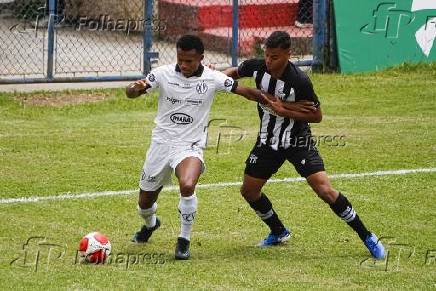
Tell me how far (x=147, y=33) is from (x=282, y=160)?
8371 millimetres

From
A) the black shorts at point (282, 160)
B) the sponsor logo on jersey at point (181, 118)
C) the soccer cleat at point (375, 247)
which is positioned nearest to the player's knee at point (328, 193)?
the black shorts at point (282, 160)

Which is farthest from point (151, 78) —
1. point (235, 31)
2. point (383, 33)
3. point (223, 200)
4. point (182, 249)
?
point (383, 33)

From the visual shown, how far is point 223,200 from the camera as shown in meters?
12.1

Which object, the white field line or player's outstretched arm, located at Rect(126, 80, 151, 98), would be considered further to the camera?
the white field line

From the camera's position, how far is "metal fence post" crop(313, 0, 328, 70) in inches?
749

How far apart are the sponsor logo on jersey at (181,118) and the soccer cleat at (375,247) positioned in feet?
5.94

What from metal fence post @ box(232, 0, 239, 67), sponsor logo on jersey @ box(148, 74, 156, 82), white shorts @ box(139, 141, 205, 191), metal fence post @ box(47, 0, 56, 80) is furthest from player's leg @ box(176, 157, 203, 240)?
metal fence post @ box(232, 0, 239, 67)

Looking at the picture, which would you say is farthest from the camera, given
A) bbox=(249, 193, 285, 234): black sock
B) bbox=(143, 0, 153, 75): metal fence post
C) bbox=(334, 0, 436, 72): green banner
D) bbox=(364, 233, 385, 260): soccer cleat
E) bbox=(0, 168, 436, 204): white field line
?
bbox=(334, 0, 436, 72): green banner

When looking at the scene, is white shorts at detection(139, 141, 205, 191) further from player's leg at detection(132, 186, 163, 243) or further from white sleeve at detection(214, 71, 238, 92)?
white sleeve at detection(214, 71, 238, 92)

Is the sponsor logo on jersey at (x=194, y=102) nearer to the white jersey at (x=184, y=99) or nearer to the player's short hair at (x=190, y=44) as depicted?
the white jersey at (x=184, y=99)

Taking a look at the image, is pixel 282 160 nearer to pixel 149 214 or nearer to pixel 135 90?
pixel 149 214

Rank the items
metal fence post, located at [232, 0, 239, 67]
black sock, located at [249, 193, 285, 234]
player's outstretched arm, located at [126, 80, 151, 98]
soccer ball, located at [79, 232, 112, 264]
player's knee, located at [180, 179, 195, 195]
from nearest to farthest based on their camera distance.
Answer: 1. soccer ball, located at [79, 232, 112, 264]
2. player's knee, located at [180, 179, 195, 195]
3. player's outstretched arm, located at [126, 80, 151, 98]
4. black sock, located at [249, 193, 285, 234]
5. metal fence post, located at [232, 0, 239, 67]

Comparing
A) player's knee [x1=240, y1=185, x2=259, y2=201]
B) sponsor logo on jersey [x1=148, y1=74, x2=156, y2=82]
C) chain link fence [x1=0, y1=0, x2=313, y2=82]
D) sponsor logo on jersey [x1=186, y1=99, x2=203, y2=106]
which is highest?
sponsor logo on jersey [x1=148, y1=74, x2=156, y2=82]

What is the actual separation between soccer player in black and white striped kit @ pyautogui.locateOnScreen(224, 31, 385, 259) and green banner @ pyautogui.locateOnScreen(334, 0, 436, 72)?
29.1 feet
